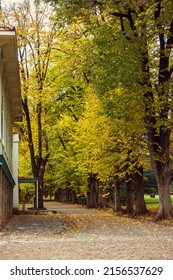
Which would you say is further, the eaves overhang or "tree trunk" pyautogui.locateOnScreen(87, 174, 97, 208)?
"tree trunk" pyautogui.locateOnScreen(87, 174, 97, 208)

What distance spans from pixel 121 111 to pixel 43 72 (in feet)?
53.8

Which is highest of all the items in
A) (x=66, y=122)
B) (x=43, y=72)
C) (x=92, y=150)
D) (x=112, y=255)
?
(x=43, y=72)

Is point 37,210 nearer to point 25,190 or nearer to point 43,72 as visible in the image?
point 43,72

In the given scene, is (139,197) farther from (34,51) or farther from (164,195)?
(34,51)

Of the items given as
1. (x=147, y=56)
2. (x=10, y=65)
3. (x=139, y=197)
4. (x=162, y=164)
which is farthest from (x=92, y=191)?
(x=10, y=65)

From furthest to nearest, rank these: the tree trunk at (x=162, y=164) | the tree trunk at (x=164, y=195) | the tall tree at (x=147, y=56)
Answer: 1. the tree trunk at (x=162, y=164)
2. the tree trunk at (x=164, y=195)
3. the tall tree at (x=147, y=56)

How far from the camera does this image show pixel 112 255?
1214 centimetres


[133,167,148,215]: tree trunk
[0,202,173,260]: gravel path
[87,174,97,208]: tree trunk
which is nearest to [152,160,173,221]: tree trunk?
[133,167,148,215]: tree trunk

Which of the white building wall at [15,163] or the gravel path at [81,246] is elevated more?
the white building wall at [15,163]

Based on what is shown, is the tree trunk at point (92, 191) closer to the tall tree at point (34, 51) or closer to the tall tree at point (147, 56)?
the tall tree at point (34, 51)

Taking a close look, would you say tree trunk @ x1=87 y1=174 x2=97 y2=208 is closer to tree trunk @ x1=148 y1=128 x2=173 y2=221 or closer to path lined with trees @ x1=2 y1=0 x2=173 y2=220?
path lined with trees @ x1=2 y1=0 x2=173 y2=220

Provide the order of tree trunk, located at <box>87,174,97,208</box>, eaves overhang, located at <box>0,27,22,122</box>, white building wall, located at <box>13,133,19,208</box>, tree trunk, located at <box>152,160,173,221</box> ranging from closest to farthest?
1. eaves overhang, located at <box>0,27,22,122</box>
2. tree trunk, located at <box>152,160,173,221</box>
3. white building wall, located at <box>13,133,19,208</box>
4. tree trunk, located at <box>87,174,97,208</box>

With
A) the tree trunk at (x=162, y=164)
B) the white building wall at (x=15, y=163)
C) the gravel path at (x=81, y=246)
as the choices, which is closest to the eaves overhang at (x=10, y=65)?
the white building wall at (x=15, y=163)
